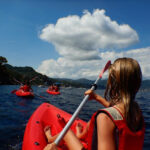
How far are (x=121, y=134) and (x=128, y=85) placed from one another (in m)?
0.47

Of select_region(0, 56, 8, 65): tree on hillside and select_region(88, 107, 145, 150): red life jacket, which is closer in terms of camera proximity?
select_region(88, 107, 145, 150): red life jacket

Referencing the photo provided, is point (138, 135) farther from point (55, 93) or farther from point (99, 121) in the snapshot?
point (55, 93)

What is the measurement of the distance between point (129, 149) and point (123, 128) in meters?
0.30

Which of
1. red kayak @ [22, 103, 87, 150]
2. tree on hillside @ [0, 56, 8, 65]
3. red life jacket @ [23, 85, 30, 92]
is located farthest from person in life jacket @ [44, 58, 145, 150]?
tree on hillside @ [0, 56, 8, 65]

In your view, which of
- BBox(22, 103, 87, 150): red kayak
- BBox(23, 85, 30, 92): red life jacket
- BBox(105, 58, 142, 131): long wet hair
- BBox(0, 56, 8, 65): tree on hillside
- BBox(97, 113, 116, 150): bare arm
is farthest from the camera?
BBox(0, 56, 8, 65): tree on hillside

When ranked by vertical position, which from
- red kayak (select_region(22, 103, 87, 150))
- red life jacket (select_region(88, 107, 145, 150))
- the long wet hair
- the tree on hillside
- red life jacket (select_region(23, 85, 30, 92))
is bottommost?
red kayak (select_region(22, 103, 87, 150))

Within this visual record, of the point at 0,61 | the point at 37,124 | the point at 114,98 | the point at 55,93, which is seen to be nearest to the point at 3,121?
the point at 37,124

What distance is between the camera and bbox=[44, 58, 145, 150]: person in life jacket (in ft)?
4.35

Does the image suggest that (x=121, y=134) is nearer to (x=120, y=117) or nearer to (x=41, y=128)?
(x=120, y=117)

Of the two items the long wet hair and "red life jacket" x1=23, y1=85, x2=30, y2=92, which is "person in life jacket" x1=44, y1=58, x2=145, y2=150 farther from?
"red life jacket" x1=23, y1=85, x2=30, y2=92

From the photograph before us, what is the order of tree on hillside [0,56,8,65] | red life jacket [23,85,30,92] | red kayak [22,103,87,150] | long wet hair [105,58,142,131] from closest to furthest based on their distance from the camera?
long wet hair [105,58,142,131] → red kayak [22,103,87,150] → red life jacket [23,85,30,92] → tree on hillside [0,56,8,65]

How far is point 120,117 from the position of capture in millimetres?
1392

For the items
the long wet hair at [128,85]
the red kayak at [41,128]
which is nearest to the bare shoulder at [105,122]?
the long wet hair at [128,85]

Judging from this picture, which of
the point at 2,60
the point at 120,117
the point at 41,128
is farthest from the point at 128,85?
the point at 2,60
